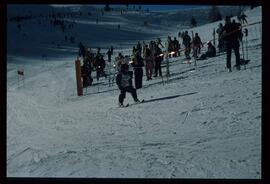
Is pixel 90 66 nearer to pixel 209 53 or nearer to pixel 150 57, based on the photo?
pixel 150 57

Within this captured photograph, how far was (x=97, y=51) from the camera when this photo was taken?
17.1m

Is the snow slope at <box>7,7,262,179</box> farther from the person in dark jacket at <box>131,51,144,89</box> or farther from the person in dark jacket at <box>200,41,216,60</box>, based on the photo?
the person in dark jacket at <box>200,41,216,60</box>

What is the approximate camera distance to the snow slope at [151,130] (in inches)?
271

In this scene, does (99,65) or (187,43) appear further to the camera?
(187,43)

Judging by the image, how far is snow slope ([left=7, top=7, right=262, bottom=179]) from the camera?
6.87 metres

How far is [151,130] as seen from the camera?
30.1ft

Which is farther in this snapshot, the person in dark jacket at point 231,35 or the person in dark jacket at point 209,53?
the person in dark jacket at point 209,53

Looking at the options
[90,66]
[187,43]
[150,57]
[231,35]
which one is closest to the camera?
[231,35]

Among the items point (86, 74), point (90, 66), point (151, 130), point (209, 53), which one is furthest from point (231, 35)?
point (90, 66)

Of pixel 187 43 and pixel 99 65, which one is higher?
pixel 187 43

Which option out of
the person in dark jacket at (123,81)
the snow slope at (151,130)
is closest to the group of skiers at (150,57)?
the person in dark jacket at (123,81)

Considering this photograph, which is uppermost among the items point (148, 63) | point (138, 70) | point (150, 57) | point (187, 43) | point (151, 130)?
point (187, 43)

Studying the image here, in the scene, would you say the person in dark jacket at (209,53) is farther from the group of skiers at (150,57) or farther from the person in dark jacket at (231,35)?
the person in dark jacket at (231,35)

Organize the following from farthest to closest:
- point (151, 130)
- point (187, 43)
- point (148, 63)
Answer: point (187, 43) < point (148, 63) < point (151, 130)
